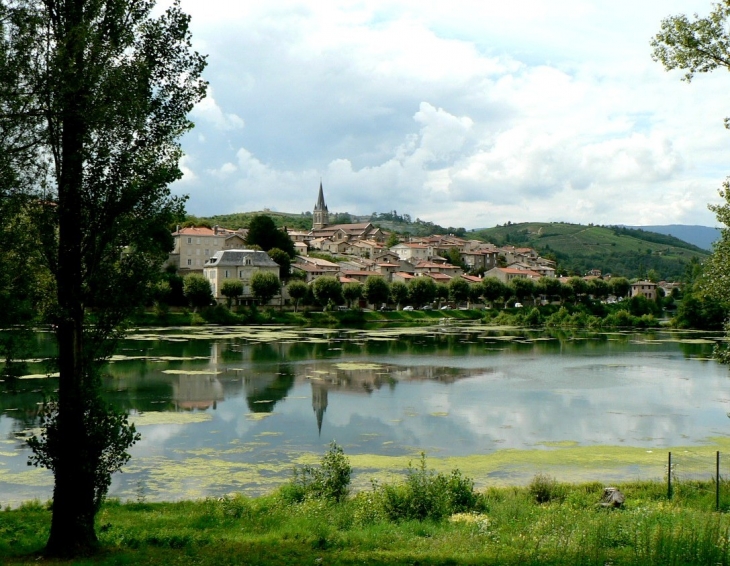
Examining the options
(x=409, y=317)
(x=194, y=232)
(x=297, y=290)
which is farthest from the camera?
(x=194, y=232)

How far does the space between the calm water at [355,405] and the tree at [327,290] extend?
27946 millimetres

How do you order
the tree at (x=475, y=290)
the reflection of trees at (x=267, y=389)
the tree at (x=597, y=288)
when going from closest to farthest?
the reflection of trees at (x=267, y=389), the tree at (x=475, y=290), the tree at (x=597, y=288)

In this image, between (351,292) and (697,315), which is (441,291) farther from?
(697,315)

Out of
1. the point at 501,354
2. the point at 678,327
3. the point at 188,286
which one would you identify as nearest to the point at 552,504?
the point at 501,354

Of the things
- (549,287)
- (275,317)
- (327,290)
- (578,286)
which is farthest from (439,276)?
(275,317)

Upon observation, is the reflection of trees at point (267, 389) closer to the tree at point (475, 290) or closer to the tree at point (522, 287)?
the tree at point (475, 290)

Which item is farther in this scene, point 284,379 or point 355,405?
point 284,379

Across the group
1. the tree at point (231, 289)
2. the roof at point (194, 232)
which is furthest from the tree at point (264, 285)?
the roof at point (194, 232)

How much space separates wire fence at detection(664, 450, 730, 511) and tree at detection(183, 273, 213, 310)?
6125cm

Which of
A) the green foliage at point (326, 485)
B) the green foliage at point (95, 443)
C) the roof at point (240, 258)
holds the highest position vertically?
the roof at point (240, 258)

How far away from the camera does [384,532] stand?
11.3 m

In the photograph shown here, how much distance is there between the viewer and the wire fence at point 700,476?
14164mm

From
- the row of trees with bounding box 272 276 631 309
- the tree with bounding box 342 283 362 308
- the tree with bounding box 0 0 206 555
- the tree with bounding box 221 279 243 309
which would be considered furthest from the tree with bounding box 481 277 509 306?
the tree with bounding box 0 0 206 555

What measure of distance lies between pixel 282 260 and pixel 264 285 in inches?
678
